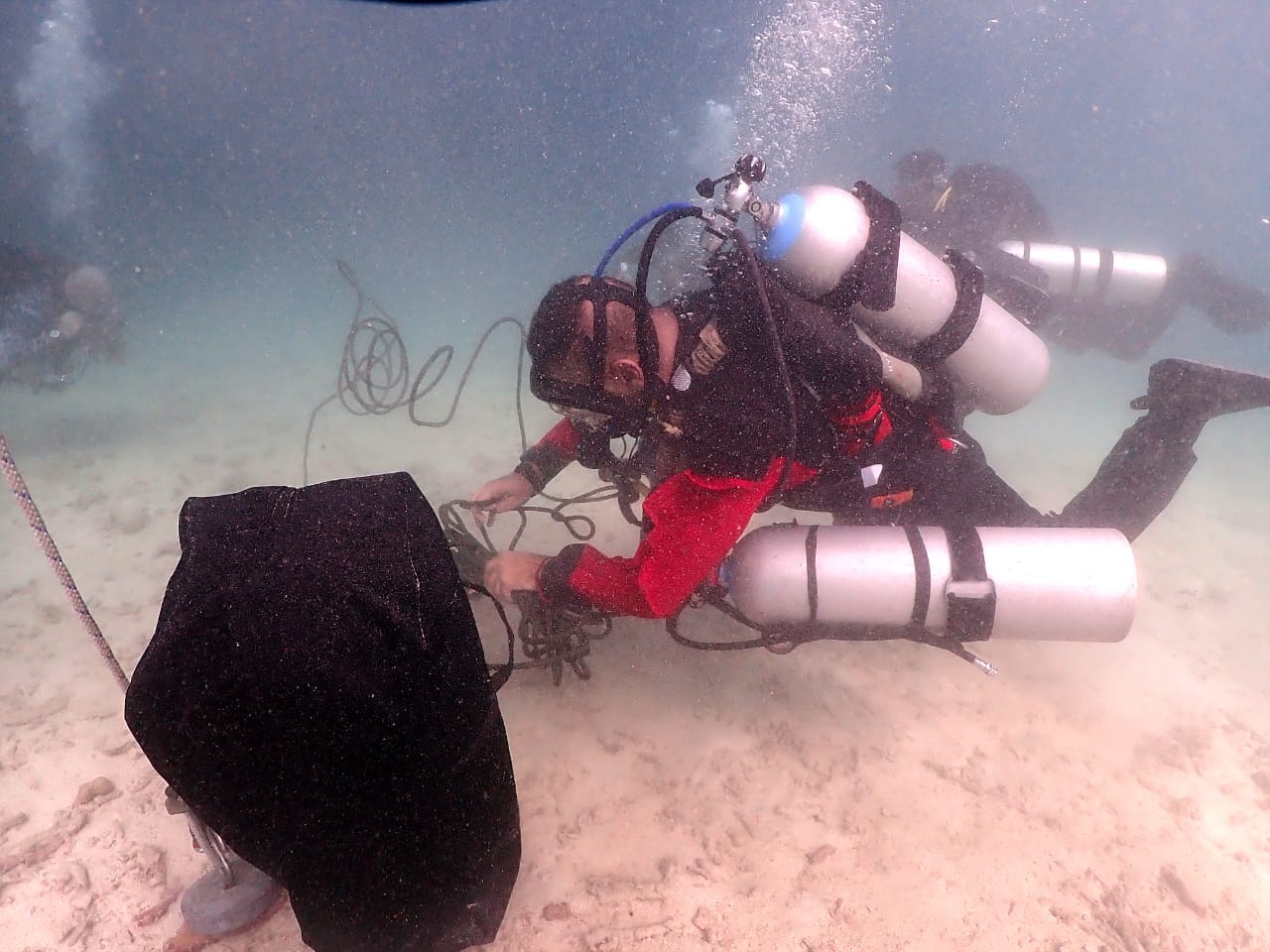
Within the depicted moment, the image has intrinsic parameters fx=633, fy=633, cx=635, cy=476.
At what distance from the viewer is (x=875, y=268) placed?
3449mm

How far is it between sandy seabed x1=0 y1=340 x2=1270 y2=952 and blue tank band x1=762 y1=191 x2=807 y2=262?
262 cm

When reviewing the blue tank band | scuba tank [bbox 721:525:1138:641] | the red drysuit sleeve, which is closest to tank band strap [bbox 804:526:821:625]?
scuba tank [bbox 721:525:1138:641]

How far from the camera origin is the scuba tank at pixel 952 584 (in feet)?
11.5

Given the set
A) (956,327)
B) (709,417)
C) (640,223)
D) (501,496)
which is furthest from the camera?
(501,496)

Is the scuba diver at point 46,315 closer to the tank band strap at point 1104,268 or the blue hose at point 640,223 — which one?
the blue hose at point 640,223

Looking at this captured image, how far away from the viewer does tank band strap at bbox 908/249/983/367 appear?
3.75 meters

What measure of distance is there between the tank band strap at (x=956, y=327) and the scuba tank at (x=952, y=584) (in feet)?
3.62

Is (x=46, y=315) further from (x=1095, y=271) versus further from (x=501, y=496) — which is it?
(x=1095, y=271)

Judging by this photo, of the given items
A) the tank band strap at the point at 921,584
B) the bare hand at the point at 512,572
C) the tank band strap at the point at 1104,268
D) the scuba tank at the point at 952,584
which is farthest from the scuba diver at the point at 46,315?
the tank band strap at the point at 1104,268

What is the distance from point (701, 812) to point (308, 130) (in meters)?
102

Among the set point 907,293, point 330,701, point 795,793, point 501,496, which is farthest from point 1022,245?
point 330,701

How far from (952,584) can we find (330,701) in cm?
315

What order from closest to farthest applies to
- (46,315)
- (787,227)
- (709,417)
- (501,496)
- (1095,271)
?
(709,417) → (787,227) → (501,496) → (1095,271) → (46,315)

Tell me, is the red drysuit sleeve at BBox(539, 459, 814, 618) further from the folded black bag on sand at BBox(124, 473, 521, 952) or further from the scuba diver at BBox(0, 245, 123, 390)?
the scuba diver at BBox(0, 245, 123, 390)
